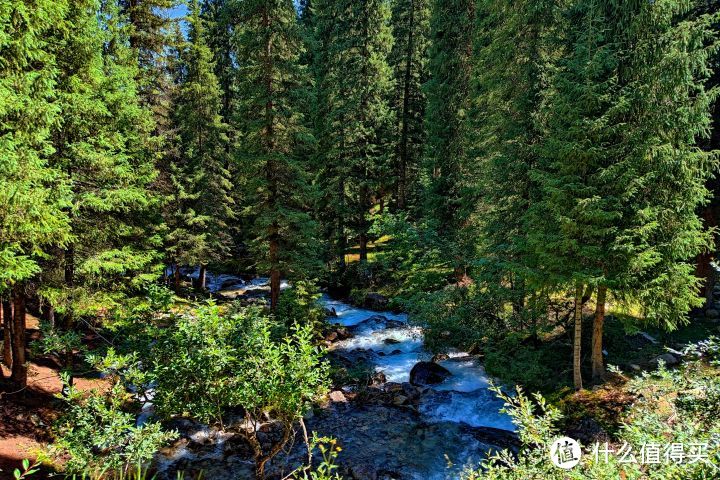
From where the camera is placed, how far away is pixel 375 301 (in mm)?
24219

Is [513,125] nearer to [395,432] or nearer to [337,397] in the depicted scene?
[395,432]

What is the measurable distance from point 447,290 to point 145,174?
1302 cm

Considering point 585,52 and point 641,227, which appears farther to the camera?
point 585,52

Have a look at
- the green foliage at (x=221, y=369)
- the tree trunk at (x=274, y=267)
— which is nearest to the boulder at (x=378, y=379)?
the tree trunk at (x=274, y=267)

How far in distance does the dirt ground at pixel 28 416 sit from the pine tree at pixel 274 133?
8613mm

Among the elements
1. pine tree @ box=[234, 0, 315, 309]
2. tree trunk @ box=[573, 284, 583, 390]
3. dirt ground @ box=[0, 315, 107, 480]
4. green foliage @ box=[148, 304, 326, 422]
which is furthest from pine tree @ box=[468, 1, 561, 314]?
dirt ground @ box=[0, 315, 107, 480]

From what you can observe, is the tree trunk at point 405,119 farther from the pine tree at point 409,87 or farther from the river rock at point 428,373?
the river rock at point 428,373

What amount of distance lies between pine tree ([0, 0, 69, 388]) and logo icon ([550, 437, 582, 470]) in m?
10.5

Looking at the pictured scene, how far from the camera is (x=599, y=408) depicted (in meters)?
11.2

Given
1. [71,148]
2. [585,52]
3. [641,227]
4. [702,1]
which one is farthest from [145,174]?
[702,1]

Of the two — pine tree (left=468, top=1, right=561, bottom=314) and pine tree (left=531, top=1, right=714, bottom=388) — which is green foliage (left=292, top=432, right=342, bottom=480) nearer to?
pine tree (left=531, top=1, right=714, bottom=388)

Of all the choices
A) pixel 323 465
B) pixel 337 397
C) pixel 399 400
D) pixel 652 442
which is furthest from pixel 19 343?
pixel 652 442

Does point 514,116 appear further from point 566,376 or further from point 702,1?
point 566,376

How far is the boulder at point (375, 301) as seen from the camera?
78.4 feet
